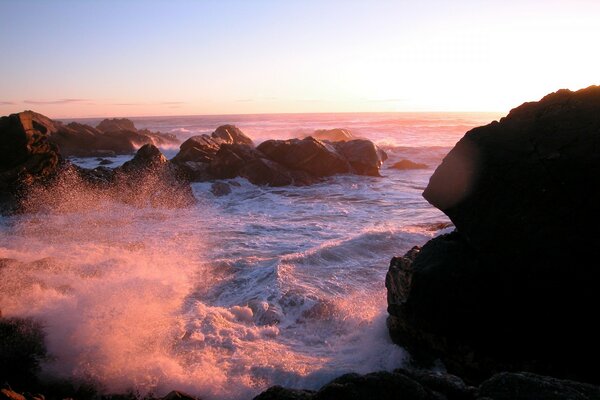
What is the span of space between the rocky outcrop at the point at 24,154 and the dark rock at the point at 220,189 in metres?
5.82

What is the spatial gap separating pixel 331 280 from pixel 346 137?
32208mm

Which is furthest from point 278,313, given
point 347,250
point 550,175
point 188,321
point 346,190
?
point 346,190

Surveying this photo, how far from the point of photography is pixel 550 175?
4727mm

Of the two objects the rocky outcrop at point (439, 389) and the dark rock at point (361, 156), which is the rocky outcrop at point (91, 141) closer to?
the dark rock at point (361, 156)

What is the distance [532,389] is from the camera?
2932mm

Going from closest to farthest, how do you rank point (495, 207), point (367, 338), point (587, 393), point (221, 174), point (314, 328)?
point (587, 393)
point (495, 207)
point (367, 338)
point (314, 328)
point (221, 174)

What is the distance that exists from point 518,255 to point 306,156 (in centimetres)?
1620

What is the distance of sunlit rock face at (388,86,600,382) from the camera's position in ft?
14.3

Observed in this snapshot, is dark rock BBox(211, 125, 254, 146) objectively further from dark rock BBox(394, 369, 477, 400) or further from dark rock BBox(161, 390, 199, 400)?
dark rock BBox(394, 369, 477, 400)

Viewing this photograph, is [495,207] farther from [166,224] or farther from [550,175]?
[166,224]

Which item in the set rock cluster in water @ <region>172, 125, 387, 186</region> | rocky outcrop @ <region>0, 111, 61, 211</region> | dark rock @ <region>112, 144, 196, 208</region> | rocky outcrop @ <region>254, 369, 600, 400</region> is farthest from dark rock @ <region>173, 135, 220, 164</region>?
rocky outcrop @ <region>254, 369, 600, 400</region>

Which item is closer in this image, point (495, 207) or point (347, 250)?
point (495, 207)

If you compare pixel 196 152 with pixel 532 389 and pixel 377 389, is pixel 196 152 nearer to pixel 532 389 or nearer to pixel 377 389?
pixel 377 389

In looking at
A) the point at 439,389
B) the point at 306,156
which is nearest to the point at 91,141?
the point at 306,156
